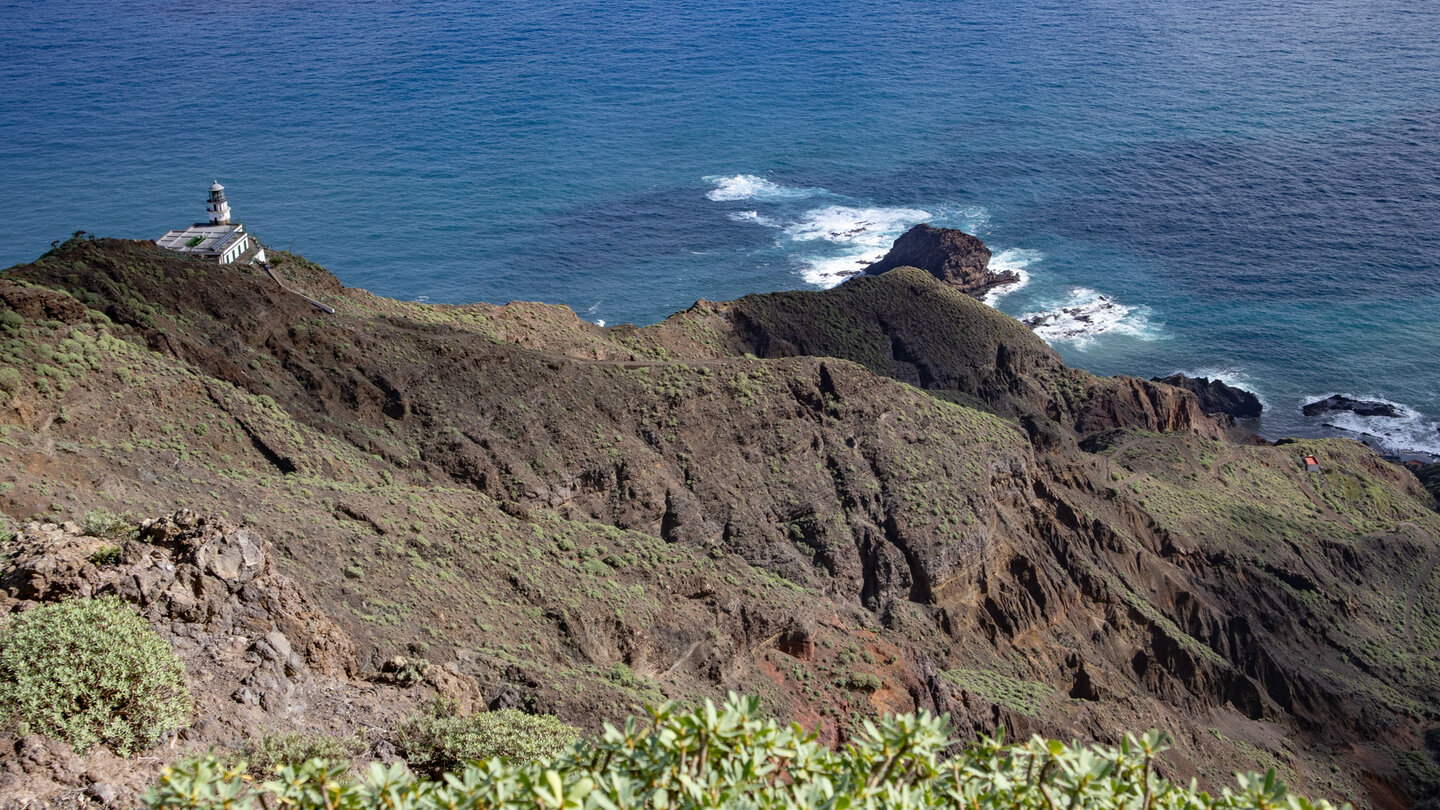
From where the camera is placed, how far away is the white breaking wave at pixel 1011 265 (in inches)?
3964

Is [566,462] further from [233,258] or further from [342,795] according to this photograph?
[342,795]

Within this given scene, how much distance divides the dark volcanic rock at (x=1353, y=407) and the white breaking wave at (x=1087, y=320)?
14.9 m

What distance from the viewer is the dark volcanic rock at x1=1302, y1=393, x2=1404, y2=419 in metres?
85.3

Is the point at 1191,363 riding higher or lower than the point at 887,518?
lower

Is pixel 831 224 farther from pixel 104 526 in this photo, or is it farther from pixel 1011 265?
pixel 104 526

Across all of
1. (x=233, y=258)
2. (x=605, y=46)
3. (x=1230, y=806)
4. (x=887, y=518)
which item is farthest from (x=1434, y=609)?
(x=605, y=46)

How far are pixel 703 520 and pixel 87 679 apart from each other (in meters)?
26.2

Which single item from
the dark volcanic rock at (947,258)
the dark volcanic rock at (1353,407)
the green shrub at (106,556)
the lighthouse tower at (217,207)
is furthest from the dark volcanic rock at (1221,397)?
the green shrub at (106,556)

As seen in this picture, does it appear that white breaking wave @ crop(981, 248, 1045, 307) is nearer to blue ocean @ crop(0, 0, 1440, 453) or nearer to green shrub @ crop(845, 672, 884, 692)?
blue ocean @ crop(0, 0, 1440, 453)

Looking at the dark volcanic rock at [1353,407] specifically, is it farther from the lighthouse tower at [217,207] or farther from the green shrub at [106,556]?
the green shrub at [106,556]

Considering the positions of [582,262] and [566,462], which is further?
Answer: [582,262]

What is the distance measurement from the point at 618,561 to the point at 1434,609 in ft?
162

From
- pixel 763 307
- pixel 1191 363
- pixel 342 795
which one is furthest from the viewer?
pixel 1191 363

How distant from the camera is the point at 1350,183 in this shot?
124 meters
